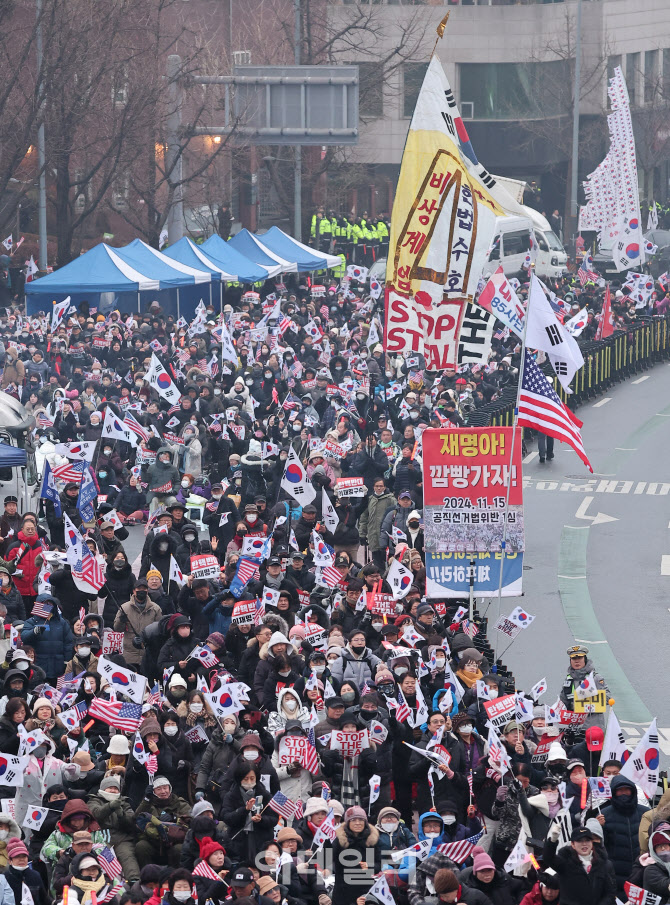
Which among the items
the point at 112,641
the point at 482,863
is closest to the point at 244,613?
the point at 112,641

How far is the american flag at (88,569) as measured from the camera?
16.1 metres

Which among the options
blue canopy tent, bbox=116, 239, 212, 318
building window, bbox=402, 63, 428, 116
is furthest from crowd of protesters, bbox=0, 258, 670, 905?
building window, bbox=402, 63, 428, 116

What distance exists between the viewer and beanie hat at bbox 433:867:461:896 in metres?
9.85

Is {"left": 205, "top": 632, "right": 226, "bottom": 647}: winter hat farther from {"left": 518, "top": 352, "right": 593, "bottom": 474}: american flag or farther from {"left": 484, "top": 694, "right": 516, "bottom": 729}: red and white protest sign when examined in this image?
{"left": 518, "top": 352, "right": 593, "bottom": 474}: american flag

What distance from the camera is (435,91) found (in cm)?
1945

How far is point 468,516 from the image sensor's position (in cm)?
1591

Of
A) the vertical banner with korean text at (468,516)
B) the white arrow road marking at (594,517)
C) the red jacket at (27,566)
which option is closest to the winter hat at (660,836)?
the vertical banner with korean text at (468,516)

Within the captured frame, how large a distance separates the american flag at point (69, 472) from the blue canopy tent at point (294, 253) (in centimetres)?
2088

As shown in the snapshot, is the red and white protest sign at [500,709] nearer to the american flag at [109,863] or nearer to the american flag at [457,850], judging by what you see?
the american flag at [457,850]

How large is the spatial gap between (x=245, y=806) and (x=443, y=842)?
1.32 meters

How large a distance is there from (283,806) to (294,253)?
30.1 meters

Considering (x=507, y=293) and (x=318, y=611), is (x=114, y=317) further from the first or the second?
(x=318, y=611)

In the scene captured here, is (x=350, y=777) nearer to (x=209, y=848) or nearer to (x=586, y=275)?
(x=209, y=848)

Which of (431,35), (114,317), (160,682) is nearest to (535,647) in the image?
(160,682)
